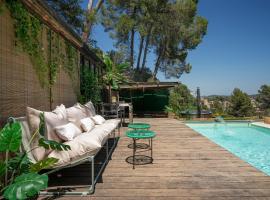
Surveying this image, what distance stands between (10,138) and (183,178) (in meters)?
2.52

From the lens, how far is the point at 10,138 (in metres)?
2.48

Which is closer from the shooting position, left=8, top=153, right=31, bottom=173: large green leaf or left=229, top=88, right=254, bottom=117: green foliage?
left=8, top=153, right=31, bottom=173: large green leaf

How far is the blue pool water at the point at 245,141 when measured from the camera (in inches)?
243

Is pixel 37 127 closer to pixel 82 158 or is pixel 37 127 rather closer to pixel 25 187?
pixel 82 158

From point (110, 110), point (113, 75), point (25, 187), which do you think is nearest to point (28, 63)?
point (25, 187)

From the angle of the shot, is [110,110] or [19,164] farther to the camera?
[110,110]

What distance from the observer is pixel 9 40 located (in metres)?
3.69

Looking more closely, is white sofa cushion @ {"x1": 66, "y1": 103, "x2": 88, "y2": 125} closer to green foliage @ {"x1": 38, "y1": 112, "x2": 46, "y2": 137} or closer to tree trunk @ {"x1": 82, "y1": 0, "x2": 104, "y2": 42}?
green foliage @ {"x1": 38, "y1": 112, "x2": 46, "y2": 137}

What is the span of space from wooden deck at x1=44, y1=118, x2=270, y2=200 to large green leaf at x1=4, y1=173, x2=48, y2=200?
960mm

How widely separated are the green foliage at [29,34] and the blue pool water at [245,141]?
5.34 meters

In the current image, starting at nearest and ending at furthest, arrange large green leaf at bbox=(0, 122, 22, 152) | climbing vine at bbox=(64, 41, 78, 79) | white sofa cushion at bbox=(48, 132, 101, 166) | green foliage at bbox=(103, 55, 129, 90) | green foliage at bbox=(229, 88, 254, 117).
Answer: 1. large green leaf at bbox=(0, 122, 22, 152)
2. white sofa cushion at bbox=(48, 132, 101, 166)
3. climbing vine at bbox=(64, 41, 78, 79)
4. green foliage at bbox=(103, 55, 129, 90)
5. green foliage at bbox=(229, 88, 254, 117)

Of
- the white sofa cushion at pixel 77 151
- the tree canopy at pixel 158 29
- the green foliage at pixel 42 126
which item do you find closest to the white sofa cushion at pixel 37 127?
the green foliage at pixel 42 126

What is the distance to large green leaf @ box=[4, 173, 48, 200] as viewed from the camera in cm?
209

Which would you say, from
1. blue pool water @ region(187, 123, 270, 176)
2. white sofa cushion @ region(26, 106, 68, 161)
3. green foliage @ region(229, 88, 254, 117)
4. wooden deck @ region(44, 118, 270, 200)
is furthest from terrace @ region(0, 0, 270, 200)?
green foliage @ region(229, 88, 254, 117)
